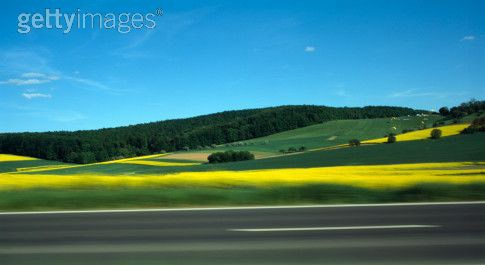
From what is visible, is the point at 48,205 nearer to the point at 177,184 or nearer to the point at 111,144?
the point at 177,184

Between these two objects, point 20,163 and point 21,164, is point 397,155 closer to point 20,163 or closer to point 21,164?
point 21,164

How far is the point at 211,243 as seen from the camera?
6691 millimetres

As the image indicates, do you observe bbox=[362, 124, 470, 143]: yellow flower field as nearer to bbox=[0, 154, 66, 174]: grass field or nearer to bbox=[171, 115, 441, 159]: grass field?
bbox=[171, 115, 441, 159]: grass field

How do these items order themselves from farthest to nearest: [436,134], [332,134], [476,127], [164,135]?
[164,135] → [332,134] → [436,134] → [476,127]

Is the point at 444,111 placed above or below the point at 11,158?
above

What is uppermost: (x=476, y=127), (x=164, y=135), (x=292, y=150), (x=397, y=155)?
(x=164, y=135)

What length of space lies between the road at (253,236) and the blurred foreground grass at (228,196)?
3.85ft

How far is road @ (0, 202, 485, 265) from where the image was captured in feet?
19.5

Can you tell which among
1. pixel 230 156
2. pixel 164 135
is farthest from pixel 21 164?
pixel 164 135

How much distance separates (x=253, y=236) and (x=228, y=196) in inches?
163

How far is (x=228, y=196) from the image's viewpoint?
36.6 feet

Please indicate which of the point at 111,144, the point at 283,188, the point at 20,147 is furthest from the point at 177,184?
the point at 111,144

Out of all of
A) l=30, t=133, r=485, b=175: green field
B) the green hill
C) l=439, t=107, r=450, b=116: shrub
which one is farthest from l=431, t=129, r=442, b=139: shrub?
l=439, t=107, r=450, b=116: shrub

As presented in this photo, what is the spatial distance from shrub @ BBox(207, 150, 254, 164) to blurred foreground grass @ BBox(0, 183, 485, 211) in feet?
134
